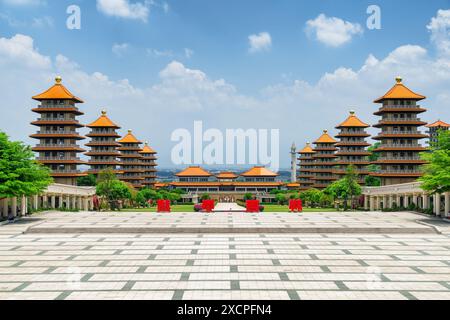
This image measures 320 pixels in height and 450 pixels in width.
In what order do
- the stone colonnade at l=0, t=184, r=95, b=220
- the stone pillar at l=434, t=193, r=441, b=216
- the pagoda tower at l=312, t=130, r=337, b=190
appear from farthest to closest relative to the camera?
the pagoda tower at l=312, t=130, r=337, b=190, the stone pillar at l=434, t=193, r=441, b=216, the stone colonnade at l=0, t=184, r=95, b=220

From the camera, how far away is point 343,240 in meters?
29.5

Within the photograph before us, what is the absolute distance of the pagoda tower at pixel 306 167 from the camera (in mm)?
101400

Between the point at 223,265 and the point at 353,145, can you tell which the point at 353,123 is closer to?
the point at 353,145

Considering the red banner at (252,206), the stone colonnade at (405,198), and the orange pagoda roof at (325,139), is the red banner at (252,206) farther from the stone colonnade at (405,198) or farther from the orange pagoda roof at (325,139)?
the orange pagoda roof at (325,139)

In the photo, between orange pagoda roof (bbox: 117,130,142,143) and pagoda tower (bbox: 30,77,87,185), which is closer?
pagoda tower (bbox: 30,77,87,185)

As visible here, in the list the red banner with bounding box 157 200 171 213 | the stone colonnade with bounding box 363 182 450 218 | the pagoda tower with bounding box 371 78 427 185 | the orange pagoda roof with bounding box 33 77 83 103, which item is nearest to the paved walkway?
the red banner with bounding box 157 200 171 213

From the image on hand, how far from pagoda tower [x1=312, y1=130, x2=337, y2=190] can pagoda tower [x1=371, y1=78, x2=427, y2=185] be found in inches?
766

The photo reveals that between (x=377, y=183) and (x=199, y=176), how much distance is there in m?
38.3

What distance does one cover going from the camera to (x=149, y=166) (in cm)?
10600

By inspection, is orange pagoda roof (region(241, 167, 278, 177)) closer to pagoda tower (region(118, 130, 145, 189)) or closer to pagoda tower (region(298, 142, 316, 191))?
pagoda tower (region(298, 142, 316, 191))

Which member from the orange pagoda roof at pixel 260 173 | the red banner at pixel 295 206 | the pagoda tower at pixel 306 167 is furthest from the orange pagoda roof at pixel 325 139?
the red banner at pixel 295 206

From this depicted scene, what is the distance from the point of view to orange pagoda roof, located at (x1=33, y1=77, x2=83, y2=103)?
7062cm

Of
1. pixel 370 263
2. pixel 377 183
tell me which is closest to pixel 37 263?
pixel 370 263
